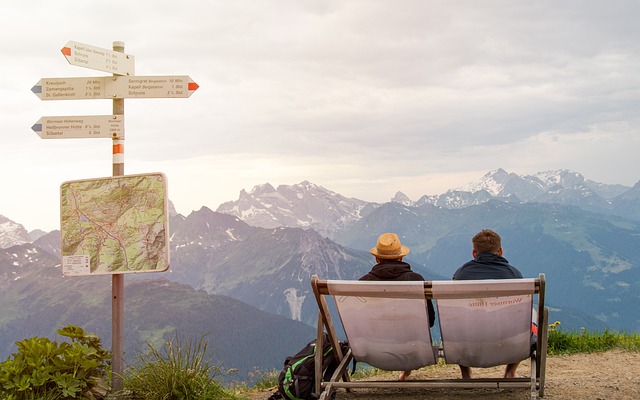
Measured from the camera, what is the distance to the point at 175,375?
6.85m

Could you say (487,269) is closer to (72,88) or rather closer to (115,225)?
(115,225)

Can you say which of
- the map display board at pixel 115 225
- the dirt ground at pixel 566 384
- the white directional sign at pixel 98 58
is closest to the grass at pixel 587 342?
the dirt ground at pixel 566 384

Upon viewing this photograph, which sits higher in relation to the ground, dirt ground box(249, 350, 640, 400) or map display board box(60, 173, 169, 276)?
map display board box(60, 173, 169, 276)

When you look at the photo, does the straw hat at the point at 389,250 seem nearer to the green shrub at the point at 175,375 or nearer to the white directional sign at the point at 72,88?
the green shrub at the point at 175,375

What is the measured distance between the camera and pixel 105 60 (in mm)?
8258

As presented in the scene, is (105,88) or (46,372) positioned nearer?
(46,372)

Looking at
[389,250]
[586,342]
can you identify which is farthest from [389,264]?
[586,342]

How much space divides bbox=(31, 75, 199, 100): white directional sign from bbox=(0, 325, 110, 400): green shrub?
9.01 feet

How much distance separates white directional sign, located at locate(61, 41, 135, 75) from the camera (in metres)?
7.98

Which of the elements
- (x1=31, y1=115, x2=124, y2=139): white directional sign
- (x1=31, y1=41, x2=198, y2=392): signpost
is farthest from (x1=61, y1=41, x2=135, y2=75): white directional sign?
(x1=31, y1=115, x2=124, y2=139): white directional sign

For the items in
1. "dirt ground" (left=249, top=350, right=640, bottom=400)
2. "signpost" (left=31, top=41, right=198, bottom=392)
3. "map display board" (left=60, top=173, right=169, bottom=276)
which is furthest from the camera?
"signpost" (left=31, top=41, right=198, bottom=392)

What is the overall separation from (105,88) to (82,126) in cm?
49

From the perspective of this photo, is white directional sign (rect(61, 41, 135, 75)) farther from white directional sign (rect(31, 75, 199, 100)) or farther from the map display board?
the map display board

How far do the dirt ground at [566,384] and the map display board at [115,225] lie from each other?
1.95 metres
